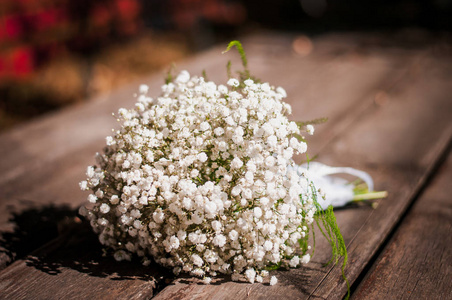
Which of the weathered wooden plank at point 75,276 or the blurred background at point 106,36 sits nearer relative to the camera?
the weathered wooden plank at point 75,276

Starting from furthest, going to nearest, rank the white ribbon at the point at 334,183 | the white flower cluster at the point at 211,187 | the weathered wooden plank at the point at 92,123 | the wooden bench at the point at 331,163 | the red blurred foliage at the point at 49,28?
the red blurred foliage at the point at 49,28
the weathered wooden plank at the point at 92,123
the white ribbon at the point at 334,183
the wooden bench at the point at 331,163
the white flower cluster at the point at 211,187

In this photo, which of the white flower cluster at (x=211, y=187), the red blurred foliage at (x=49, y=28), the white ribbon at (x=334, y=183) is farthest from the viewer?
the red blurred foliage at (x=49, y=28)

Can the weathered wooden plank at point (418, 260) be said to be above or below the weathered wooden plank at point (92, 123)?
below

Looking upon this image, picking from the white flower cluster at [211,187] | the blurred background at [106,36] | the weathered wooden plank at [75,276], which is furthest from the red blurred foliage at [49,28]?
the white flower cluster at [211,187]

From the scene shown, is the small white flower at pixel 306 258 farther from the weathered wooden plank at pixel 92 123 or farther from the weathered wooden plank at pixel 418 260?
the weathered wooden plank at pixel 92 123

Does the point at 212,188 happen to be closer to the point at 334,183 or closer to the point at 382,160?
the point at 334,183

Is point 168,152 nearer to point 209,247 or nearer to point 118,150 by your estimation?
point 118,150

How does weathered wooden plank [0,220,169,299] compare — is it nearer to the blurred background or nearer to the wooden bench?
the wooden bench
